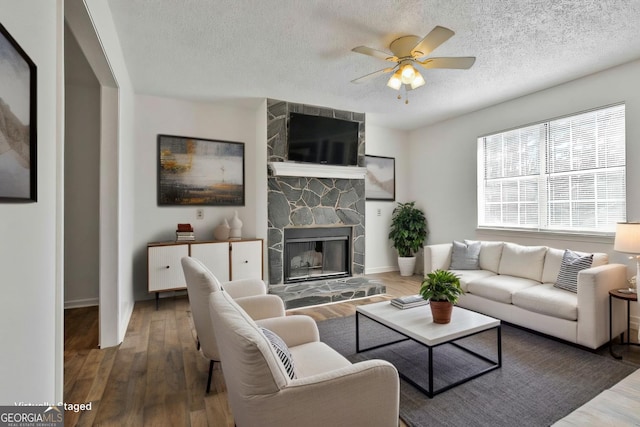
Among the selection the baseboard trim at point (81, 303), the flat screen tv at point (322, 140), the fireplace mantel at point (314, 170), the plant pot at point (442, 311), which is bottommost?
the baseboard trim at point (81, 303)

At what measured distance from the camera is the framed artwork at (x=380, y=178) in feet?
Result: 18.4

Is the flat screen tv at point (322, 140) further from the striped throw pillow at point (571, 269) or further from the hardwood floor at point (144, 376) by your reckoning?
the striped throw pillow at point (571, 269)

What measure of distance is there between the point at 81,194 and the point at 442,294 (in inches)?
162

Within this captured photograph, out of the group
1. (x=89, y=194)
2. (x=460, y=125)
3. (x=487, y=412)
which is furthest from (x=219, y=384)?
(x=460, y=125)

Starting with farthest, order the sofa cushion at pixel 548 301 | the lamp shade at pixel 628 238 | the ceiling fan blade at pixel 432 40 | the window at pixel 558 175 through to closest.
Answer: the window at pixel 558 175
the sofa cushion at pixel 548 301
the lamp shade at pixel 628 238
the ceiling fan blade at pixel 432 40

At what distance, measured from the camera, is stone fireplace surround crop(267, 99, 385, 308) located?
4.26 m

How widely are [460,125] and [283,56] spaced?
→ 3.23 meters

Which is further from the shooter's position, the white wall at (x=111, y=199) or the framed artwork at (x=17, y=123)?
the white wall at (x=111, y=199)

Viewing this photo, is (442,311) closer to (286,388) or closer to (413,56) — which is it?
(286,388)

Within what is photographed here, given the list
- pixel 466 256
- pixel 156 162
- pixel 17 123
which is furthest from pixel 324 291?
pixel 17 123

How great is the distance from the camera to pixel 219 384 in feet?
7.03

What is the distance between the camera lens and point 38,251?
1.21 m

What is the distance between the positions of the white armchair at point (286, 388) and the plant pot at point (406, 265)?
14.2 feet

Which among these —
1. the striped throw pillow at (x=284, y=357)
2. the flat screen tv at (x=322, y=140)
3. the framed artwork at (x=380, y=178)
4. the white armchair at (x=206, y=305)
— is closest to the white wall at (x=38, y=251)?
the white armchair at (x=206, y=305)
